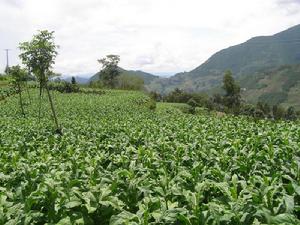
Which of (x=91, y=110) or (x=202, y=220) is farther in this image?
(x=91, y=110)

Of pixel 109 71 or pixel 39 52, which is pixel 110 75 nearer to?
pixel 109 71

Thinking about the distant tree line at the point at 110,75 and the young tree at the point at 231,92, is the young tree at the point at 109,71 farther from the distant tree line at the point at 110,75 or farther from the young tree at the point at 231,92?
the young tree at the point at 231,92

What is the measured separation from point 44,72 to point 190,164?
18127 mm

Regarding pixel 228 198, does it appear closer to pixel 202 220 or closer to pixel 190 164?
pixel 202 220

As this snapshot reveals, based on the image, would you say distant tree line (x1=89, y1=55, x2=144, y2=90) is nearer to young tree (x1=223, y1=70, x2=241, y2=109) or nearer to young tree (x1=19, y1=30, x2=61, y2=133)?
young tree (x1=223, y1=70, x2=241, y2=109)

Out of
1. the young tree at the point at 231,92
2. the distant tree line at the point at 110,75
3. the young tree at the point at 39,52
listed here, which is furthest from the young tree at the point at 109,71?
the young tree at the point at 39,52

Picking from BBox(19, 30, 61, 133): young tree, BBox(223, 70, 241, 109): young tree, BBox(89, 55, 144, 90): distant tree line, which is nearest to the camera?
BBox(19, 30, 61, 133): young tree

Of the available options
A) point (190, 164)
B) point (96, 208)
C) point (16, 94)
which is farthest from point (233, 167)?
point (16, 94)

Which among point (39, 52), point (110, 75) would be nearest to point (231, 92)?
point (110, 75)

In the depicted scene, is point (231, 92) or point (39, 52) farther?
point (231, 92)

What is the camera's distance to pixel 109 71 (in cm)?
12019

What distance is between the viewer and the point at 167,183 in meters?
6.30

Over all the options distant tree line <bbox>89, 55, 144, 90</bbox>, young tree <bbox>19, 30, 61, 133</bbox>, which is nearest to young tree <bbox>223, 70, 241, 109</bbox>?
distant tree line <bbox>89, 55, 144, 90</bbox>

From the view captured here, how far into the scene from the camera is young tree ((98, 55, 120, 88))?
119 m
